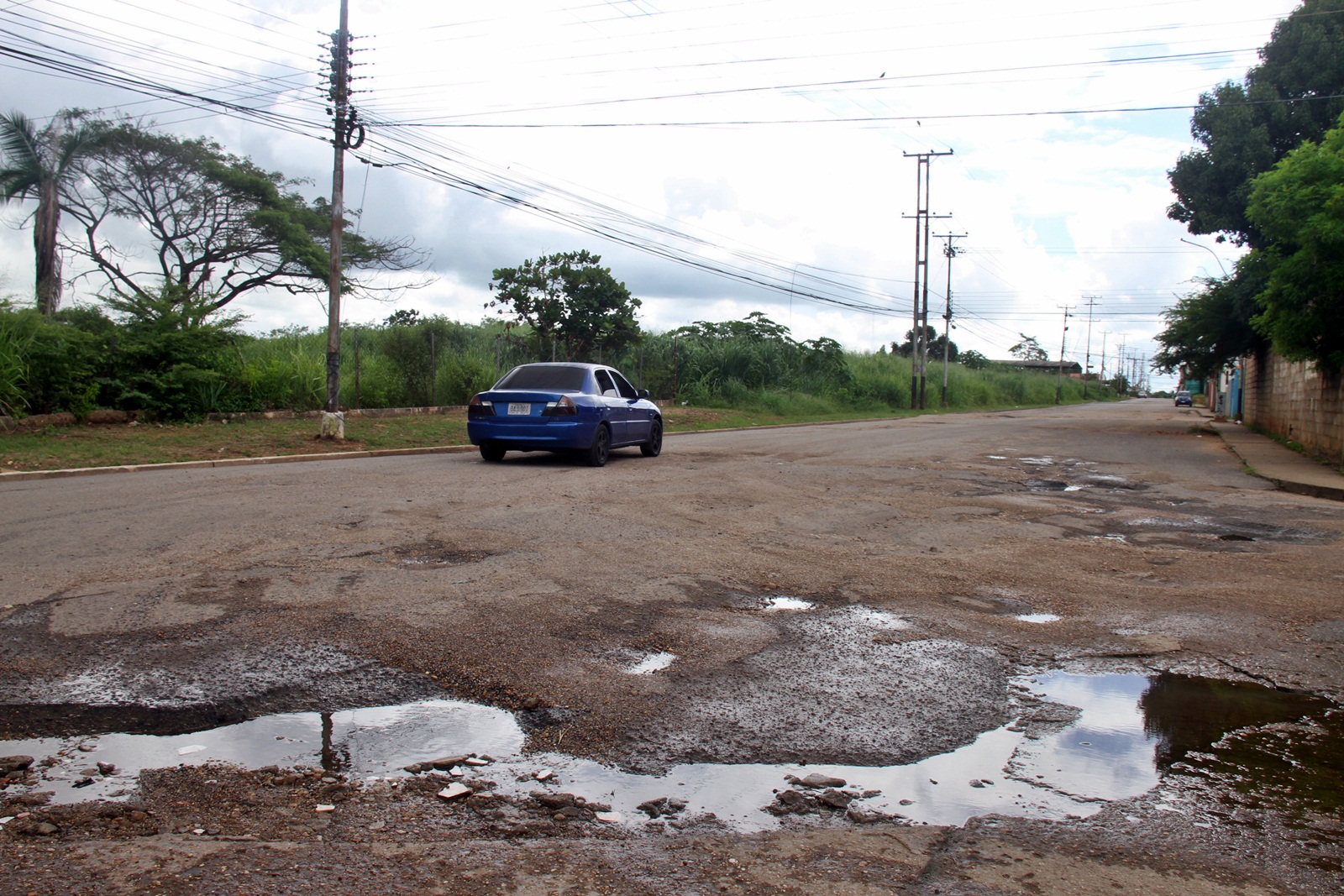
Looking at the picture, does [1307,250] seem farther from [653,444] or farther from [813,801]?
[813,801]

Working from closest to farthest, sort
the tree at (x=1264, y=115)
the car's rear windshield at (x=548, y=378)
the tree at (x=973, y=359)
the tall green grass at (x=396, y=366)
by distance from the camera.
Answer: the car's rear windshield at (x=548, y=378)
the tall green grass at (x=396, y=366)
the tree at (x=1264, y=115)
the tree at (x=973, y=359)

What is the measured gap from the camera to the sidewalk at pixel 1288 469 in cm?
1351

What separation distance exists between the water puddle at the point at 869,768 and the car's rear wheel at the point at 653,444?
12.2 meters

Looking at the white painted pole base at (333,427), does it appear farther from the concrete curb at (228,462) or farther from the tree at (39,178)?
the tree at (39,178)

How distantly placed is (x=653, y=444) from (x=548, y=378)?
2.61 metres

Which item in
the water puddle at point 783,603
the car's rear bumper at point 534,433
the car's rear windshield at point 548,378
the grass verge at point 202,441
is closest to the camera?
the water puddle at point 783,603

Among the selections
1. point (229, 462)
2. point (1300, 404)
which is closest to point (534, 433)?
point (229, 462)

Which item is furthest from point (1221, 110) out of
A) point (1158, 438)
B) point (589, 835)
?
point (589, 835)

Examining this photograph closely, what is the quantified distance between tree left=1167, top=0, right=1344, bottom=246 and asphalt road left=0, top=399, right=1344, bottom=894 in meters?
17.5

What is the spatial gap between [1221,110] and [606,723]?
27740 mm

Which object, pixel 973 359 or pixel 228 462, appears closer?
pixel 228 462

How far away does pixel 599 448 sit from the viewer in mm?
14250

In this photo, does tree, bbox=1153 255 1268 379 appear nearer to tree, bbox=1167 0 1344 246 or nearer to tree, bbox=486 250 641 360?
tree, bbox=1167 0 1344 246

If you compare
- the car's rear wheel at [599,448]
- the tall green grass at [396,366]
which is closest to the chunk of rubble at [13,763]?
the car's rear wheel at [599,448]
